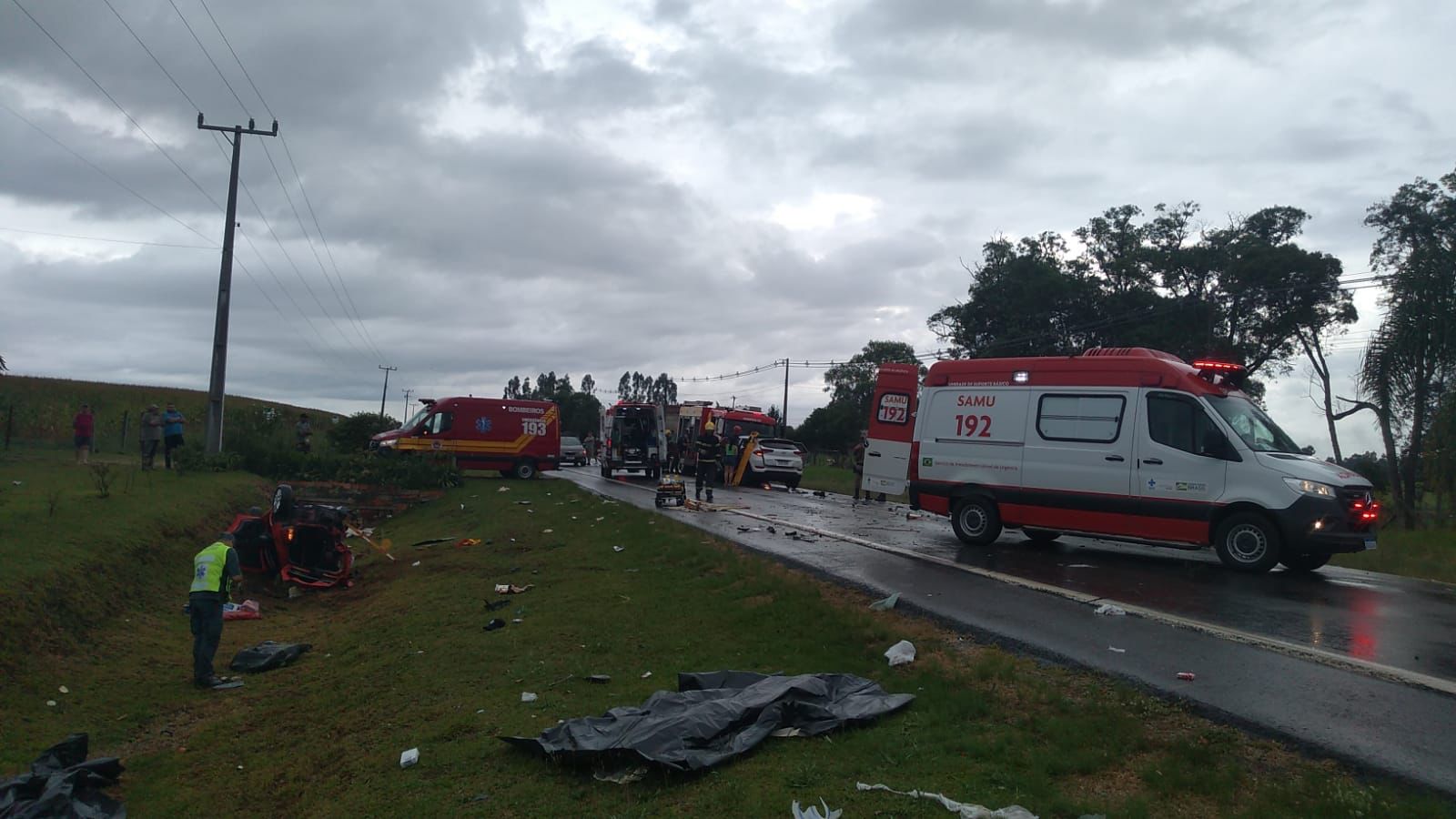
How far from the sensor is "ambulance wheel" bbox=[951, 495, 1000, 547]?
1285 cm

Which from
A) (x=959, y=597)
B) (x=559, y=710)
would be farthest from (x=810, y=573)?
(x=559, y=710)

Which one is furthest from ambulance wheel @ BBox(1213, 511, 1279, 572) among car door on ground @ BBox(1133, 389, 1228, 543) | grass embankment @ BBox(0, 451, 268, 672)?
grass embankment @ BBox(0, 451, 268, 672)

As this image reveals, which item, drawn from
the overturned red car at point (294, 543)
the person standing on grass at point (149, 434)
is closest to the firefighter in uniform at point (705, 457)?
the overturned red car at point (294, 543)

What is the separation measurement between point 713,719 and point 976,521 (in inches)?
327

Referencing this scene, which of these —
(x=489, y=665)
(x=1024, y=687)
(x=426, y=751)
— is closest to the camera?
(x=1024, y=687)

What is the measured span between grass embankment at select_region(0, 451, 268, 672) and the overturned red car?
1.01 metres

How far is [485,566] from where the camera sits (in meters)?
14.7

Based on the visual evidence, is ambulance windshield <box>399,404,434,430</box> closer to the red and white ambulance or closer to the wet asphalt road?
the red and white ambulance

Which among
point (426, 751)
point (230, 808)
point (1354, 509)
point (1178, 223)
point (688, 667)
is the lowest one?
point (230, 808)

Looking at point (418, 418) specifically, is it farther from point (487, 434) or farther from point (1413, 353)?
point (1413, 353)

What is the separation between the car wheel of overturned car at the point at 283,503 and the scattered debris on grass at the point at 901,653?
11965 millimetres

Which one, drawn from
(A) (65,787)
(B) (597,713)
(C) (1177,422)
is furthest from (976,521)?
(A) (65,787)

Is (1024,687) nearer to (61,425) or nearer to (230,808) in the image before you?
(230,808)

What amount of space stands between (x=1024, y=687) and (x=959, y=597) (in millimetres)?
2954
